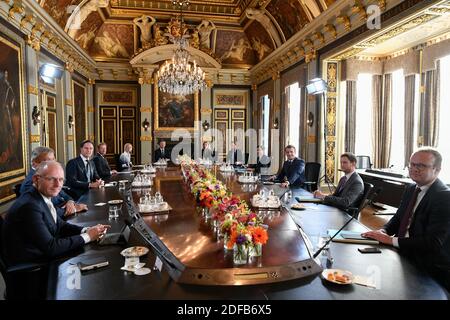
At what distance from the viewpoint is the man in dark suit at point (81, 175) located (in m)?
5.47

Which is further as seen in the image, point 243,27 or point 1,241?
point 243,27

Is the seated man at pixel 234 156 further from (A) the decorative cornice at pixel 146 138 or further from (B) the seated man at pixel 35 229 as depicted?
(B) the seated man at pixel 35 229

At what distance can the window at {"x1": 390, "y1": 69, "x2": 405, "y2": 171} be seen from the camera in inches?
349

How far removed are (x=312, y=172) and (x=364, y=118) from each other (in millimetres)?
3575

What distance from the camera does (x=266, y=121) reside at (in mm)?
13039

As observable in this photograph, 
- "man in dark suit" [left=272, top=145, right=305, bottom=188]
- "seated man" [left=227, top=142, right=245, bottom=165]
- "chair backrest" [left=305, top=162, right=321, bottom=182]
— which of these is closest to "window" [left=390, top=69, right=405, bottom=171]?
"chair backrest" [left=305, top=162, right=321, bottom=182]

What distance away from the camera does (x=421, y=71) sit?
780 cm

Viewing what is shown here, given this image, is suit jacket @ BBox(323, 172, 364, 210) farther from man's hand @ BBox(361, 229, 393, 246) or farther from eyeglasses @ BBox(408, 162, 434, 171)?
eyeglasses @ BBox(408, 162, 434, 171)

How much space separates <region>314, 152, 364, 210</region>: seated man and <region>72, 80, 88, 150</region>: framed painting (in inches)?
355

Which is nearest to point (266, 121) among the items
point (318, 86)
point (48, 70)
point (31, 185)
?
point (318, 86)

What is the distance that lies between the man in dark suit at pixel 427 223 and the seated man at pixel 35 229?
2.49 m

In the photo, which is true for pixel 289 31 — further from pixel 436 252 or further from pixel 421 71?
pixel 436 252
